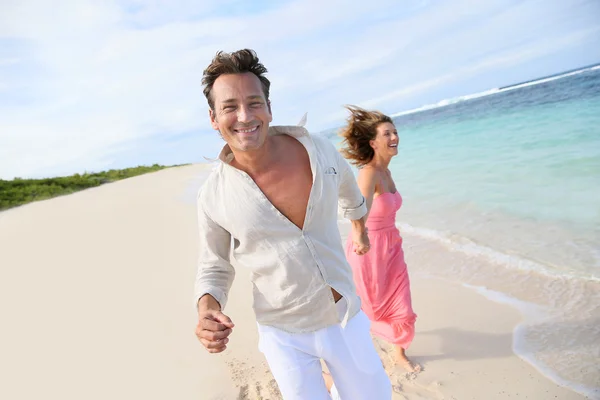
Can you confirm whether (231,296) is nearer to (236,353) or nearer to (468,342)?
(236,353)

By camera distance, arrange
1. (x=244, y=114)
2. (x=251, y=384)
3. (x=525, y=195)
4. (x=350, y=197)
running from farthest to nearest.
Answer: (x=525, y=195)
(x=251, y=384)
(x=350, y=197)
(x=244, y=114)

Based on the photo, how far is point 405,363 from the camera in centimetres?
377

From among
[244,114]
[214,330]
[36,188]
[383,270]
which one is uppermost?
[36,188]

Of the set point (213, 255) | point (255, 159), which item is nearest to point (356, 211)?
point (255, 159)

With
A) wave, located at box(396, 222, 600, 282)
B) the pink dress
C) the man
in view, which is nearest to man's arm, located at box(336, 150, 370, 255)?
the man

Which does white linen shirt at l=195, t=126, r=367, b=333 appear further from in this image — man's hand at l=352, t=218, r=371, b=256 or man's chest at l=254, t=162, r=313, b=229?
man's hand at l=352, t=218, r=371, b=256

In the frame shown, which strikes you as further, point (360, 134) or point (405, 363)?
point (360, 134)

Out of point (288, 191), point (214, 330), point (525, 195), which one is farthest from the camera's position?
point (525, 195)

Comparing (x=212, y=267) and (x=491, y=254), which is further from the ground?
(x=212, y=267)

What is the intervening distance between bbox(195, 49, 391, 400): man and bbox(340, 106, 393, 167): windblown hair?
1.96 m

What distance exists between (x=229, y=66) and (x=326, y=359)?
4.73ft

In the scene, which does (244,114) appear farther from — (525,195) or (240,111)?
(525,195)

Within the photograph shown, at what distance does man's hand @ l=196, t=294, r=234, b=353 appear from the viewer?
1.82 metres

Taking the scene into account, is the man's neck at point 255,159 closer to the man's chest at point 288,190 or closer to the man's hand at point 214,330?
the man's chest at point 288,190
